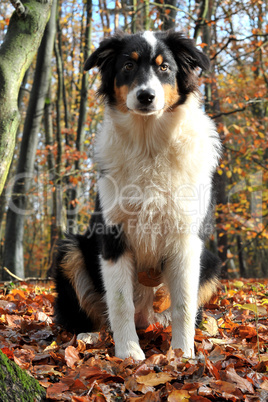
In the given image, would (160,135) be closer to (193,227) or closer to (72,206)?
(193,227)

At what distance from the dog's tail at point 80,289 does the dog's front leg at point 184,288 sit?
0.84m

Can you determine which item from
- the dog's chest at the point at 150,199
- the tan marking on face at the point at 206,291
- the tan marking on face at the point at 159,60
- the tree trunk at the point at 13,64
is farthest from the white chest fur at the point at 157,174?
the tree trunk at the point at 13,64

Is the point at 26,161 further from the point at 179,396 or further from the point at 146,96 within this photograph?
the point at 179,396

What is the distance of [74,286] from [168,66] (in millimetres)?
2127

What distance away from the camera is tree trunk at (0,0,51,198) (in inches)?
129

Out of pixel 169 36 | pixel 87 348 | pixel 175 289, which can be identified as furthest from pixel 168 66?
Answer: pixel 87 348

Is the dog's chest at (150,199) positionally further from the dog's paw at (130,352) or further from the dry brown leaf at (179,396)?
the dry brown leaf at (179,396)

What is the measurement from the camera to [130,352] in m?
2.74

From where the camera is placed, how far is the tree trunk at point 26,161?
27.4 feet

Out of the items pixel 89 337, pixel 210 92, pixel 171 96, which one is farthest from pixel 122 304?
pixel 210 92

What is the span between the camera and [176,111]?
3256mm

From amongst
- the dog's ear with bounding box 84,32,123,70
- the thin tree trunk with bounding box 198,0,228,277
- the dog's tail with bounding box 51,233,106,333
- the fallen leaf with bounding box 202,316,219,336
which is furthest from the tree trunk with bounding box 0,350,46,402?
the thin tree trunk with bounding box 198,0,228,277

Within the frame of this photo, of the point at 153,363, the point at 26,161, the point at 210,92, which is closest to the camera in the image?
the point at 153,363

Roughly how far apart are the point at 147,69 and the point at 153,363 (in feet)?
7.13
